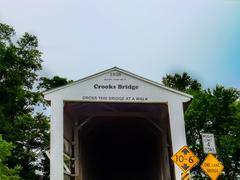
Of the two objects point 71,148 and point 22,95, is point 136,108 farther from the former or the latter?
point 22,95

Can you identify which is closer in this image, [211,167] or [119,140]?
[211,167]

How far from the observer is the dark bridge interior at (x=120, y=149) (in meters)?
14.4

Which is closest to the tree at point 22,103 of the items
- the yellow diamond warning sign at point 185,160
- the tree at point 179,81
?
the tree at point 179,81

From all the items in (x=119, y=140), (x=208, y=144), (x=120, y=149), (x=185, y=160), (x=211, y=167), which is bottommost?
(x=211, y=167)

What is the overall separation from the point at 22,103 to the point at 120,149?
335 inches

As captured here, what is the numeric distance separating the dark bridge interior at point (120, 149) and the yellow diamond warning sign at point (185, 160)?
16.5ft

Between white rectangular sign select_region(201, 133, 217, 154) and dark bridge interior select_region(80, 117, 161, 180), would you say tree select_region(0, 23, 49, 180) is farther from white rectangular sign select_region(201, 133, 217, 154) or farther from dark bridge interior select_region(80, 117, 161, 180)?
white rectangular sign select_region(201, 133, 217, 154)

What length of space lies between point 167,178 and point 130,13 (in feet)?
15.1

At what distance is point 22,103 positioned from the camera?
24328 mm

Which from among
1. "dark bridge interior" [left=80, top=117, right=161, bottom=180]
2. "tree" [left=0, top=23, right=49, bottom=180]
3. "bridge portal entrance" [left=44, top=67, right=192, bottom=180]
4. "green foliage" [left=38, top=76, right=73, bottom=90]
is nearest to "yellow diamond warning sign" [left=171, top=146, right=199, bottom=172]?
"bridge portal entrance" [left=44, top=67, right=192, bottom=180]

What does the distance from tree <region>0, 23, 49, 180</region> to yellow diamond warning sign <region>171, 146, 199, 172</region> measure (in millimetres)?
14547

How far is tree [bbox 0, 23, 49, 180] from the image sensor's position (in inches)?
881

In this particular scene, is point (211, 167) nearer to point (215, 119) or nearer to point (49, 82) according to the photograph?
point (215, 119)

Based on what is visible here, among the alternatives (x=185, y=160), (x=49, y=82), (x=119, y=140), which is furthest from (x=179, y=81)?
(x=185, y=160)
